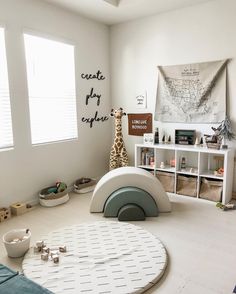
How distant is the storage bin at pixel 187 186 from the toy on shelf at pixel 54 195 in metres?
1.57

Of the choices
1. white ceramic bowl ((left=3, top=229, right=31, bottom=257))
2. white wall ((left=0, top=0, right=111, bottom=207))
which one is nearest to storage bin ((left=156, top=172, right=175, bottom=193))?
white wall ((left=0, top=0, right=111, bottom=207))

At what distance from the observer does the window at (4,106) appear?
9.75 ft

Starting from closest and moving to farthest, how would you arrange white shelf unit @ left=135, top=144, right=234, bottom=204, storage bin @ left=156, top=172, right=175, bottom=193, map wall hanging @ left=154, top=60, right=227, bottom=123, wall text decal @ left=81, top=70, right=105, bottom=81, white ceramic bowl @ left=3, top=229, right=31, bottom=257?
white ceramic bowl @ left=3, top=229, right=31, bottom=257 → white shelf unit @ left=135, top=144, right=234, bottom=204 → map wall hanging @ left=154, top=60, right=227, bottom=123 → storage bin @ left=156, top=172, right=175, bottom=193 → wall text decal @ left=81, top=70, right=105, bottom=81

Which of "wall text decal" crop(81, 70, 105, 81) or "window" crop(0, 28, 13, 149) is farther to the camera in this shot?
"wall text decal" crop(81, 70, 105, 81)

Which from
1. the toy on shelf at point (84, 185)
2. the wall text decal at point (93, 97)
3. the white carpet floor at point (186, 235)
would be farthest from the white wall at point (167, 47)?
the white carpet floor at point (186, 235)

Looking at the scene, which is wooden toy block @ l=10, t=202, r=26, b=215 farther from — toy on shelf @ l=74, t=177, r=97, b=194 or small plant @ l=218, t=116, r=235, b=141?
small plant @ l=218, t=116, r=235, b=141

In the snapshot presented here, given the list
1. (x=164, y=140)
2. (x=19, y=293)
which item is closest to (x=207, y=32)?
(x=164, y=140)

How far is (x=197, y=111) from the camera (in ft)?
12.2

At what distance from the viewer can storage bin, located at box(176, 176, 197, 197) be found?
355cm

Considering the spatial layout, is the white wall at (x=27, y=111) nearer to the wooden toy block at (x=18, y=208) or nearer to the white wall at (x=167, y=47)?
the wooden toy block at (x=18, y=208)

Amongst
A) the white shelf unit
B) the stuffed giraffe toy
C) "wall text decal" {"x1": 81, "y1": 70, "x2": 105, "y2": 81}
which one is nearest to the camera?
the white shelf unit

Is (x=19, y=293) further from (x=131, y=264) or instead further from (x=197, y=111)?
(x=197, y=111)

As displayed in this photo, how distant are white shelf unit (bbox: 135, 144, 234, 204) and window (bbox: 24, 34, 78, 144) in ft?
3.86

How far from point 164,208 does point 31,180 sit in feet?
5.69
